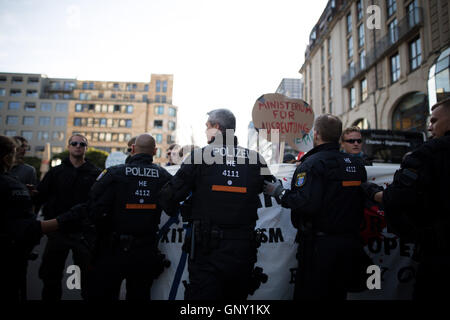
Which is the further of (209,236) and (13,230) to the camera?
(209,236)

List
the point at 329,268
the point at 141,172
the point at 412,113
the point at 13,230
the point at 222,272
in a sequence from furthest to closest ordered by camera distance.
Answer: the point at 412,113 < the point at 141,172 < the point at 329,268 < the point at 222,272 < the point at 13,230

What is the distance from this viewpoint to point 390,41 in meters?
20.0

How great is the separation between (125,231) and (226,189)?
45.3 inches

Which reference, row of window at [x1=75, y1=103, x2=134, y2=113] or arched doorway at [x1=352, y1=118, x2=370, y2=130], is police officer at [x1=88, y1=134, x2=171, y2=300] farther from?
row of window at [x1=75, y1=103, x2=134, y2=113]

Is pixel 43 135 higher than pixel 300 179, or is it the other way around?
pixel 43 135

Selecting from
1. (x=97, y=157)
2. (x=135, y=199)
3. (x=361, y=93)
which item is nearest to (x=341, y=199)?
(x=135, y=199)

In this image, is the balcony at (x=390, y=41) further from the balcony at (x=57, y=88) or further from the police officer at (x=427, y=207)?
the balcony at (x=57, y=88)

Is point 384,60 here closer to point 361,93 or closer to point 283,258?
point 361,93

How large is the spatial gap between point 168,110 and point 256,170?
63174 millimetres

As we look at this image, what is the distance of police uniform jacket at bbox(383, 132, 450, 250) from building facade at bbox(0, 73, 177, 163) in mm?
59014

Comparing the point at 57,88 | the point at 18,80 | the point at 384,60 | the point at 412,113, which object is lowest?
the point at 412,113
